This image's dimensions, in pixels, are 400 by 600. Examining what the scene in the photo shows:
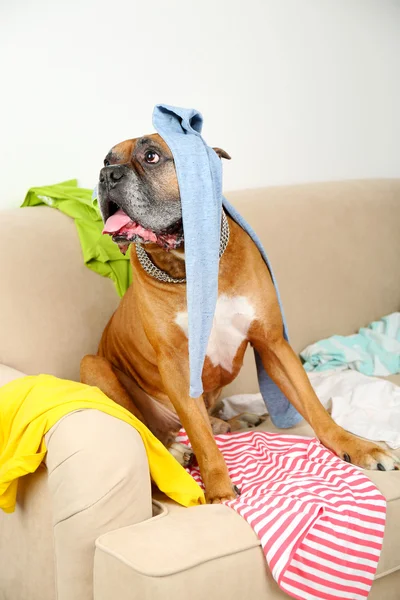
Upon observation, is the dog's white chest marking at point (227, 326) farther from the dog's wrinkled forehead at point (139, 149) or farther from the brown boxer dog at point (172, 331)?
the dog's wrinkled forehead at point (139, 149)

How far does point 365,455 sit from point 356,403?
0.45 metres

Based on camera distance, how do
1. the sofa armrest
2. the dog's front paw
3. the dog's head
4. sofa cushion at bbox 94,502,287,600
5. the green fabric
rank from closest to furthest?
sofa cushion at bbox 94,502,287,600 < the sofa armrest < the dog's head < the dog's front paw < the green fabric

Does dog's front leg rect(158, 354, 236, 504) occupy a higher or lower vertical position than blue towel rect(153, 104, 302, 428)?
lower

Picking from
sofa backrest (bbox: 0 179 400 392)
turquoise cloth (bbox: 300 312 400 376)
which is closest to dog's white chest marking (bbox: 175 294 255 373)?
sofa backrest (bbox: 0 179 400 392)

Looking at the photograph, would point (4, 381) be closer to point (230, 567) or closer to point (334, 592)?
point (230, 567)

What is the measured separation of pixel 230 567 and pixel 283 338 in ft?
2.65

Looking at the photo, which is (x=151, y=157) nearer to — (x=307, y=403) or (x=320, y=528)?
(x=307, y=403)

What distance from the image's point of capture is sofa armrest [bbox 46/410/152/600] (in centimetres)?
159

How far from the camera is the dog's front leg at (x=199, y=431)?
1907 millimetres

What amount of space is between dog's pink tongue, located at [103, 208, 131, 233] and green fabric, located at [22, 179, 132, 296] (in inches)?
21.7

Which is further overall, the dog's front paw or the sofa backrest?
the sofa backrest

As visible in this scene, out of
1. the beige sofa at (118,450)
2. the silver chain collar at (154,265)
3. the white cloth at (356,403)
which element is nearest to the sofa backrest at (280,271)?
the beige sofa at (118,450)

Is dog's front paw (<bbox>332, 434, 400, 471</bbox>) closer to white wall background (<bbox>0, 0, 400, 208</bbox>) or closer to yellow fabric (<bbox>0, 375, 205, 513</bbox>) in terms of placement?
yellow fabric (<bbox>0, 375, 205, 513</bbox>)

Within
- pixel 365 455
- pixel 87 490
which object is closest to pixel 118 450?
pixel 87 490
